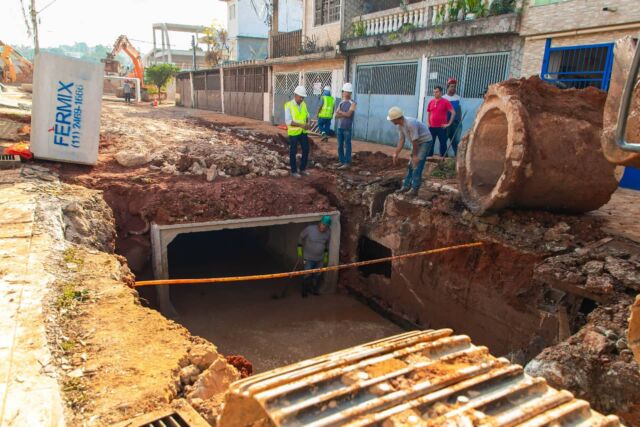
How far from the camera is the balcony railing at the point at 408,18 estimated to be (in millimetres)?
11531

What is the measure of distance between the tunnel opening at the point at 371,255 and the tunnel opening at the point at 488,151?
9.12ft

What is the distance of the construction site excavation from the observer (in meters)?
2.29

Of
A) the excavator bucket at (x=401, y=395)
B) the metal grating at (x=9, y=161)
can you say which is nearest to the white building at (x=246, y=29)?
the metal grating at (x=9, y=161)

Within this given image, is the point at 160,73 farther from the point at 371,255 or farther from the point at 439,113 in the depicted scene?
the point at 371,255

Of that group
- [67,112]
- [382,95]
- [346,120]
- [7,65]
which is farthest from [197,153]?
[7,65]

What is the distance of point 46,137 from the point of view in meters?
7.96

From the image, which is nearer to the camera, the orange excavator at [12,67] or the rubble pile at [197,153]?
the rubble pile at [197,153]

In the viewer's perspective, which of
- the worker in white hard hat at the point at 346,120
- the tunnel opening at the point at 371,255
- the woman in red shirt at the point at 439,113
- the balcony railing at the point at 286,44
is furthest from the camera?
the balcony railing at the point at 286,44

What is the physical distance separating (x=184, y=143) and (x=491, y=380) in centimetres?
1141

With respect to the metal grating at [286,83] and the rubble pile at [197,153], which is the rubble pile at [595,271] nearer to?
the rubble pile at [197,153]

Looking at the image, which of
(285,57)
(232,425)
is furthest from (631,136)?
(285,57)

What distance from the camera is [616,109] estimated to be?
2.56 metres

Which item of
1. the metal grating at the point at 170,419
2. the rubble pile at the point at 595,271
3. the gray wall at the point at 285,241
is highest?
the rubble pile at the point at 595,271

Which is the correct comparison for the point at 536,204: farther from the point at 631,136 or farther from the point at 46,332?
the point at 46,332
